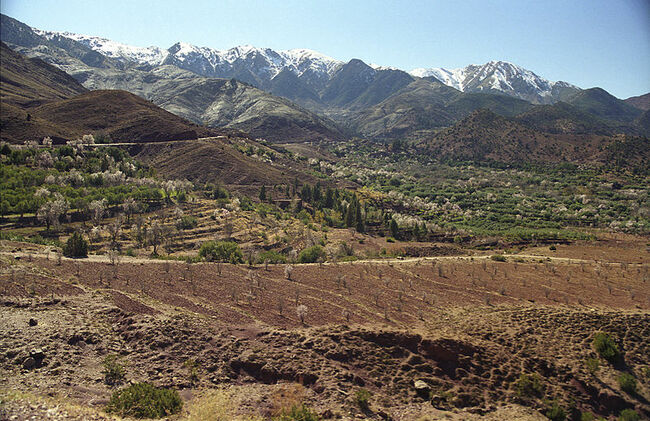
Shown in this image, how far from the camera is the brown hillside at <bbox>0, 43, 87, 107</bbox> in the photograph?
136225 mm

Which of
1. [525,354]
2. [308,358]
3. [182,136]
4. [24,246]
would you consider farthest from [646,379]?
[182,136]

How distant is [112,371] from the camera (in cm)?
1588

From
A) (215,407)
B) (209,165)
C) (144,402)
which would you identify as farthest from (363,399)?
(209,165)

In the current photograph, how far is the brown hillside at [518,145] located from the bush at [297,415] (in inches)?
6875

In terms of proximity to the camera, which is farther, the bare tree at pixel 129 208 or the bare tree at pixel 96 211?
the bare tree at pixel 129 208

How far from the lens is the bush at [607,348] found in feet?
70.1

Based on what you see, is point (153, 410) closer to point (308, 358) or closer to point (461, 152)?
point (308, 358)

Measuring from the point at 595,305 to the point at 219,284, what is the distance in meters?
27.3

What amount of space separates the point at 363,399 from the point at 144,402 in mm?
8730

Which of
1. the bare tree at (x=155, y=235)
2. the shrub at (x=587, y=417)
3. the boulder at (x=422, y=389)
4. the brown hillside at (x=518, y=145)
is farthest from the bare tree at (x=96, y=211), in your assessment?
the brown hillside at (x=518, y=145)

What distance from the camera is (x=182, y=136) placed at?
386 feet

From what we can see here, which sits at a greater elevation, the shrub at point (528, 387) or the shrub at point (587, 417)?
the shrub at point (528, 387)

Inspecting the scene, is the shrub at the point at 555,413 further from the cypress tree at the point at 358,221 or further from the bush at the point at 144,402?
the cypress tree at the point at 358,221

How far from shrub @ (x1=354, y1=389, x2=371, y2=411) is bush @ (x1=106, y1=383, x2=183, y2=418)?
7202mm
